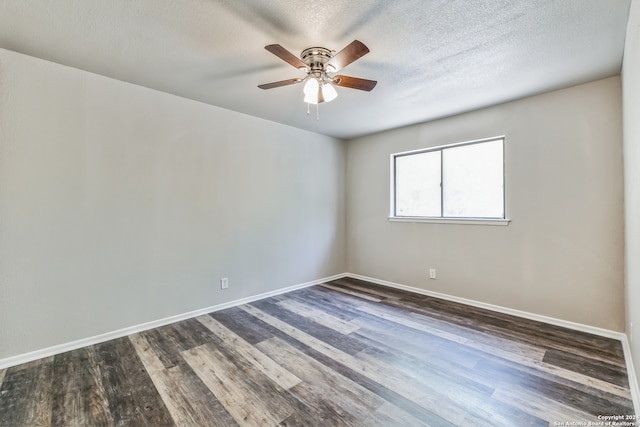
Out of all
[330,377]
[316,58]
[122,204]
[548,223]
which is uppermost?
[316,58]

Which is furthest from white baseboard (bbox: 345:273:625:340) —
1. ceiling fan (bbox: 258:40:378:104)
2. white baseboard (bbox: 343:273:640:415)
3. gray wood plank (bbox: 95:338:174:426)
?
gray wood plank (bbox: 95:338:174:426)

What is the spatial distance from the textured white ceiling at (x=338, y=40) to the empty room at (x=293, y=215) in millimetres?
19

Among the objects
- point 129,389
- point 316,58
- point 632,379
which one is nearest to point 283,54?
point 316,58

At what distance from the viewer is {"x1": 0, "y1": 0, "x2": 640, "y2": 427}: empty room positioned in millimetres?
1757

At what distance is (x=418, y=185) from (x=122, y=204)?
366 cm

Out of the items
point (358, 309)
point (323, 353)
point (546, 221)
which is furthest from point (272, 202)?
point (546, 221)

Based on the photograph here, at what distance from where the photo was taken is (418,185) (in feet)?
13.6

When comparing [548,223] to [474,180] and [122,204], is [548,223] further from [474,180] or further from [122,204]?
[122,204]

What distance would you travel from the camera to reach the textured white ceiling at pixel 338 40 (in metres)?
1.70

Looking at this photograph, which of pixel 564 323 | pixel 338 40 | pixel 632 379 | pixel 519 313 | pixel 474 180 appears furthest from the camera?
pixel 474 180

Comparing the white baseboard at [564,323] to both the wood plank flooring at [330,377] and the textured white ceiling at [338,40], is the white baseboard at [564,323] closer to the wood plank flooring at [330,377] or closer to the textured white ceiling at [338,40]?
the wood plank flooring at [330,377]

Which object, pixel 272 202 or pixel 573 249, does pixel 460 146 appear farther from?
pixel 272 202

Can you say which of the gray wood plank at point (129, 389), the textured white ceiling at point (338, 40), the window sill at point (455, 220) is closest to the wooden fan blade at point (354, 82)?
the textured white ceiling at point (338, 40)

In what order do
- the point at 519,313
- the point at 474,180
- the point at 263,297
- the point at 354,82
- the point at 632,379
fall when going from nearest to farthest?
the point at 632,379 → the point at 354,82 → the point at 519,313 → the point at 474,180 → the point at 263,297
